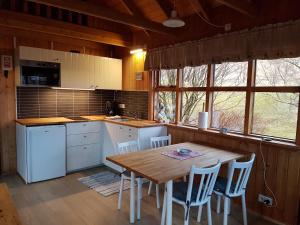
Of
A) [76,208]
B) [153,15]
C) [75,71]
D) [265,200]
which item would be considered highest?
[153,15]

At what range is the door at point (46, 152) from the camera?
341 cm

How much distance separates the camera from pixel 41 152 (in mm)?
3494

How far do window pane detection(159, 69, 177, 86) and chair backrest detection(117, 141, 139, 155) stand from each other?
1345 mm

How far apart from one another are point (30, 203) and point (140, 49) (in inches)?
116

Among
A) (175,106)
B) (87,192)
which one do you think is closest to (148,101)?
(175,106)

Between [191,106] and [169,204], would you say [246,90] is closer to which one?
[191,106]

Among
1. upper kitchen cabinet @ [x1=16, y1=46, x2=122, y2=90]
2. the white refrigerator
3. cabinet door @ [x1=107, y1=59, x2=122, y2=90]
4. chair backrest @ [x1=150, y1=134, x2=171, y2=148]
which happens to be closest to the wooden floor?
the white refrigerator

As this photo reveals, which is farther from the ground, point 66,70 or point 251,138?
point 66,70

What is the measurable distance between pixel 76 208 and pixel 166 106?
2.16 m

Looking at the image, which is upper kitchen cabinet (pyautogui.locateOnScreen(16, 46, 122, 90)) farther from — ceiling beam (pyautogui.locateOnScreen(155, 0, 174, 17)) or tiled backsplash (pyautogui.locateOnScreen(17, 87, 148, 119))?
ceiling beam (pyautogui.locateOnScreen(155, 0, 174, 17))

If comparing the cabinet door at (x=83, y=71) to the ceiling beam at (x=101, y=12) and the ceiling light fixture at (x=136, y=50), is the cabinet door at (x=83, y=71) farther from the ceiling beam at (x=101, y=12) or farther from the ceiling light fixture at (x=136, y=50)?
the ceiling beam at (x=101, y=12)

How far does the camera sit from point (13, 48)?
12.2ft

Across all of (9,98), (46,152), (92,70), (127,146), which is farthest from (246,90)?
(9,98)

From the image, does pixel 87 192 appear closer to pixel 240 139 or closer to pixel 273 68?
pixel 240 139
